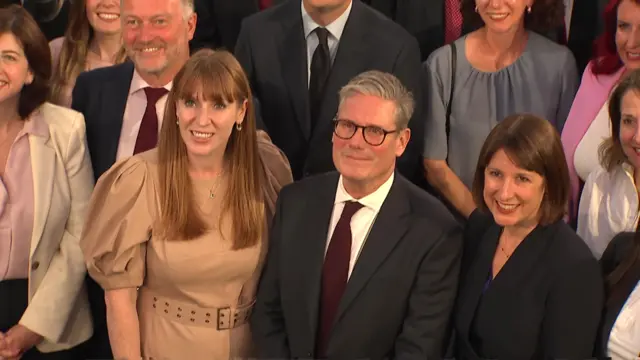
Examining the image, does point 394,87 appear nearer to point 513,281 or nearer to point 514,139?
point 514,139

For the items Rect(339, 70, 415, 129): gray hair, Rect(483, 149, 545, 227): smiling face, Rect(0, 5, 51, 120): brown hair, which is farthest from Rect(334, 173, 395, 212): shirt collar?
Rect(0, 5, 51, 120): brown hair

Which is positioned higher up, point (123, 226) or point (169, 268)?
point (123, 226)

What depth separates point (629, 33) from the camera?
341cm

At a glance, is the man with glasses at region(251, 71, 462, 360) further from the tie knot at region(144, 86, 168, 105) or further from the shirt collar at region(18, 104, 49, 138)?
the shirt collar at region(18, 104, 49, 138)

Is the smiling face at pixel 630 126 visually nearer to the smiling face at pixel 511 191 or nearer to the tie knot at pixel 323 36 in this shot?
the smiling face at pixel 511 191

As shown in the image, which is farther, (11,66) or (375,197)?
(11,66)

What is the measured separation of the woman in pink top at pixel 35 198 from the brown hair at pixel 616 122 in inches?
69.6

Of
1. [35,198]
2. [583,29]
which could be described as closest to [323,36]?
[583,29]

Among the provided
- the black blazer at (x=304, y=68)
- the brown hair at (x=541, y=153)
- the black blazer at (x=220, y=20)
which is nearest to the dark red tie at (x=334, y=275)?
the brown hair at (x=541, y=153)

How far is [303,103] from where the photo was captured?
3596 mm

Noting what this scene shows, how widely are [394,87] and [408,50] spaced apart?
72 cm

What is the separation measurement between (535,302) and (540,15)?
1.38 metres

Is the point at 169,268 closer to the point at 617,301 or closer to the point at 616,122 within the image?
the point at 617,301

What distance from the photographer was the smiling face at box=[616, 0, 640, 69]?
3.38m
